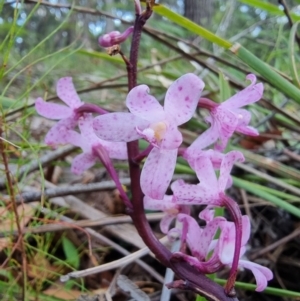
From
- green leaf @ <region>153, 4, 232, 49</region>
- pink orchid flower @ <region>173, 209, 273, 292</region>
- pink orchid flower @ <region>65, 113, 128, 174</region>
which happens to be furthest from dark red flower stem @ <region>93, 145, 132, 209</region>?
green leaf @ <region>153, 4, 232, 49</region>

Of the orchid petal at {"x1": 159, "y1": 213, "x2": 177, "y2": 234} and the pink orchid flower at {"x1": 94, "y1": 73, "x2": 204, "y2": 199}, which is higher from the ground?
the pink orchid flower at {"x1": 94, "y1": 73, "x2": 204, "y2": 199}

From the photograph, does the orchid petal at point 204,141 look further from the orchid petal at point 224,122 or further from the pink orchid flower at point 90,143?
the pink orchid flower at point 90,143

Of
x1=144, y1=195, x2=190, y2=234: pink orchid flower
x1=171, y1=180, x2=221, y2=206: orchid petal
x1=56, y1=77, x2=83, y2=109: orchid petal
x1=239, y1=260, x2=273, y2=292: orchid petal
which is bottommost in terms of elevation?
x1=239, y1=260, x2=273, y2=292: orchid petal

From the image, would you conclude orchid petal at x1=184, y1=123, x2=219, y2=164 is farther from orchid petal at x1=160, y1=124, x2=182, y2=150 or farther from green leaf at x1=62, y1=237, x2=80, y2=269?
green leaf at x1=62, y1=237, x2=80, y2=269

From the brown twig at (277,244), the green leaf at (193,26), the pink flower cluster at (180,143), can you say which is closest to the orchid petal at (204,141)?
the pink flower cluster at (180,143)

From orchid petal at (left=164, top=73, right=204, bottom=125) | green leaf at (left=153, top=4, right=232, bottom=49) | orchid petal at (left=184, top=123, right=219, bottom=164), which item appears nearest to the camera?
orchid petal at (left=164, top=73, right=204, bottom=125)

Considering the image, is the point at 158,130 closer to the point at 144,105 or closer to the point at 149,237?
the point at 144,105

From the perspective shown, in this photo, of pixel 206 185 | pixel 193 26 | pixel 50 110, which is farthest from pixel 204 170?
pixel 193 26
